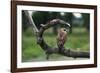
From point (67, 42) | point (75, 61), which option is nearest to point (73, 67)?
point (75, 61)

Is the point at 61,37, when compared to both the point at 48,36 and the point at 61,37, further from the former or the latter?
the point at 48,36

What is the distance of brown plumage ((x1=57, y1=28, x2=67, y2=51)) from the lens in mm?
2035

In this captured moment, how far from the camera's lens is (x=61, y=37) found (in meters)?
2.04

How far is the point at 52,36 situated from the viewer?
2.00 meters

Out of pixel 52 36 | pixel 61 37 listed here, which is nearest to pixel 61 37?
pixel 61 37

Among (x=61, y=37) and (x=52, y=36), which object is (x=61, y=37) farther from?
(x=52, y=36)

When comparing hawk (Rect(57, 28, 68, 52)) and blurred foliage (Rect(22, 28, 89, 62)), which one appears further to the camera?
hawk (Rect(57, 28, 68, 52))

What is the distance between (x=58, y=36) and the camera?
203 centimetres

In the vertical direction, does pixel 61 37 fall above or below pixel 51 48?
above

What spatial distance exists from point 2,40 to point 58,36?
56cm

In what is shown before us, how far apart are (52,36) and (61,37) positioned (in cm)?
10

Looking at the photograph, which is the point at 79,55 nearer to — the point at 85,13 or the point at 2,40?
the point at 85,13

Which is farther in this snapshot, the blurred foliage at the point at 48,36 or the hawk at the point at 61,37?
the hawk at the point at 61,37

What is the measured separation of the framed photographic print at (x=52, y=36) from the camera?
74.2 inches
